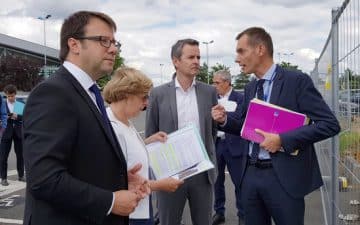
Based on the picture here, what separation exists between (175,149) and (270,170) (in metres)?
0.70

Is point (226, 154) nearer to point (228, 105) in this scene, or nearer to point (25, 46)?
point (228, 105)

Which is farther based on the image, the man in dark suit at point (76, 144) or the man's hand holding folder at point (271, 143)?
the man's hand holding folder at point (271, 143)

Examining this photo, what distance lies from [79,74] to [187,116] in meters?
2.02

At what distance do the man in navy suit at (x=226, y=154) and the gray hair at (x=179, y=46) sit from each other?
1.82 metres

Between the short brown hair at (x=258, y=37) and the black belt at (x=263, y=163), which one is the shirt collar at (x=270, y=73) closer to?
the short brown hair at (x=258, y=37)

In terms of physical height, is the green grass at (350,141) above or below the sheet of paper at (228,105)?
below

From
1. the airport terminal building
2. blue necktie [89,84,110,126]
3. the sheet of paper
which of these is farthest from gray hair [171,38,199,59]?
the airport terminal building

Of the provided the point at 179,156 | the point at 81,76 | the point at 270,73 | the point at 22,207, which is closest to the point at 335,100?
the point at 270,73

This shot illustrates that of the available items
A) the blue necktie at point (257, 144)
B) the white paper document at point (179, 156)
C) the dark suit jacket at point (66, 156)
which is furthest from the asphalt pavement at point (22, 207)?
the dark suit jacket at point (66, 156)

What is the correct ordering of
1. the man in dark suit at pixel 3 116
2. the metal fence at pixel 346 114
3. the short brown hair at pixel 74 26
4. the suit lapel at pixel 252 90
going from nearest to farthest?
the short brown hair at pixel 74 26 → the metal fence at pixel 346 114 → the suit lapel at pixel 252 90 → the man in dark suit at pixel 3 116

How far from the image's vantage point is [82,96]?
1.97 metres

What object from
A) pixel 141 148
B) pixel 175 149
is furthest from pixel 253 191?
pixel 141 148

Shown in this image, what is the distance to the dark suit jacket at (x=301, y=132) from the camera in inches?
115

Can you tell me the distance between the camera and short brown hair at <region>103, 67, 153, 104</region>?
2994mm
